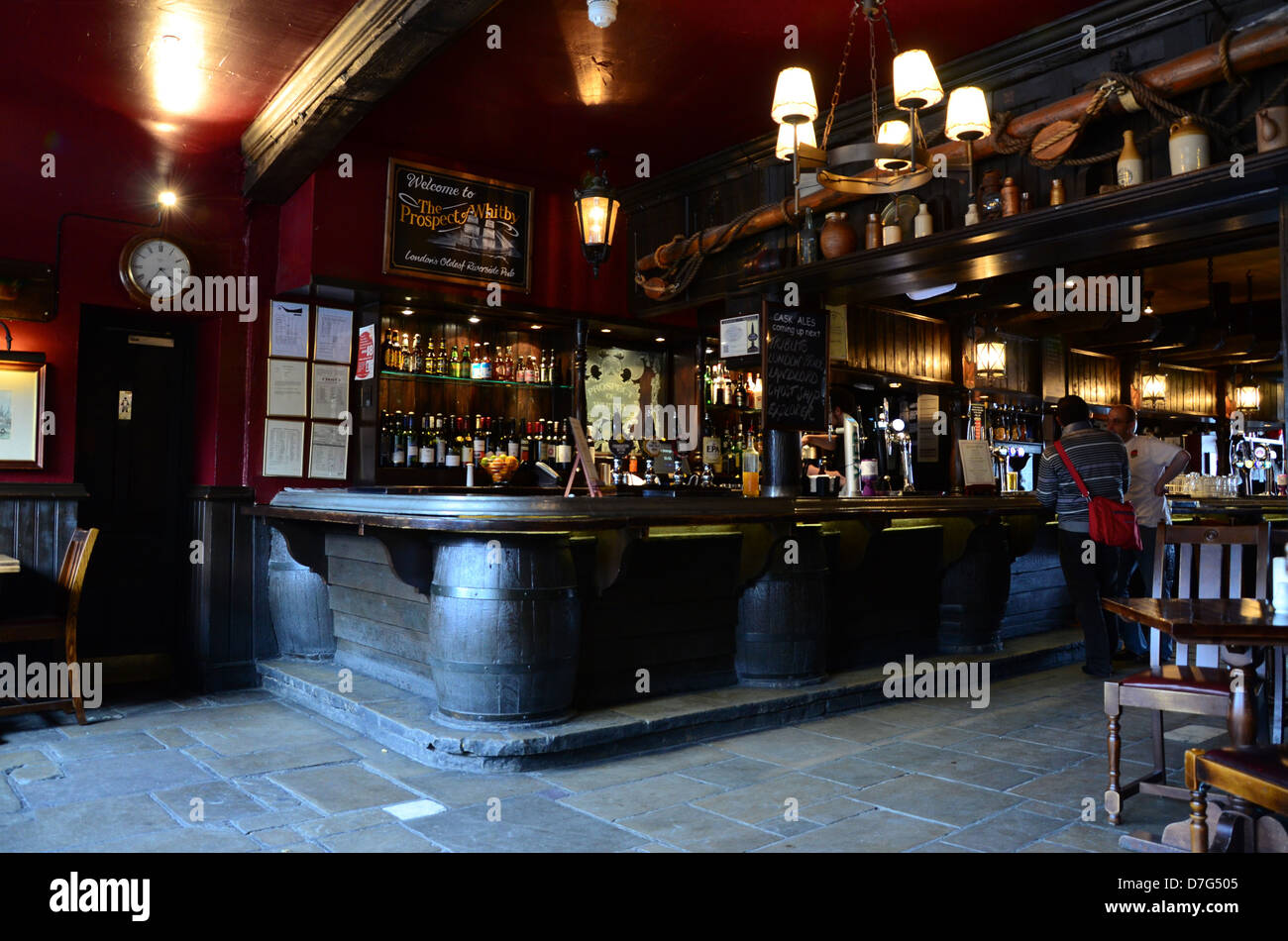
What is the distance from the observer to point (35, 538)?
5.23 m

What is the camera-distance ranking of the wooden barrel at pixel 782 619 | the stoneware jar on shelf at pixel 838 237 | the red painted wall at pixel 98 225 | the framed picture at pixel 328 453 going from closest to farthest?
the wooden barrel at pixel 782 619, the red painted wall at pixel 98 225, the stoneware jar on shelf at pixel 838 237, the framed picture at pixel 328 453

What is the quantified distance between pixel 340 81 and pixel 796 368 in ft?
10.3

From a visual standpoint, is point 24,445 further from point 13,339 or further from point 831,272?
point 831,272

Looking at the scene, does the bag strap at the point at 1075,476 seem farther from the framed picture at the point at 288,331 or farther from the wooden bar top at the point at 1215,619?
the framed picture at the point at 288,331

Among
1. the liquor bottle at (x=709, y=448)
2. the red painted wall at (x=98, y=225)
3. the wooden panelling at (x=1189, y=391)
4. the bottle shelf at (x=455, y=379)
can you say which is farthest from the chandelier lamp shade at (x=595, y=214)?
the wooden panelling at (x=1189, y=391)

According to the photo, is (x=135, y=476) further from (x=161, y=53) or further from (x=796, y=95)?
(x=796, y=95)

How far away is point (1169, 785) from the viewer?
3.39m

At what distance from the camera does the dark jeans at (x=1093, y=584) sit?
18.7ft

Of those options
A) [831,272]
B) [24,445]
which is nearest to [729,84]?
[831,272]

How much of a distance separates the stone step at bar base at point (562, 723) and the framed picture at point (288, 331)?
199cm

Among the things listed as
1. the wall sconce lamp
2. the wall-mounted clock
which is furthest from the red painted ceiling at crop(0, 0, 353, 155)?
the wall sconce lamp

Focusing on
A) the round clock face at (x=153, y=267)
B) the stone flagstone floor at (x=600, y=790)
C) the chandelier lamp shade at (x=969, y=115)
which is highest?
the chandelier lamp shade at (x=969, y=115)

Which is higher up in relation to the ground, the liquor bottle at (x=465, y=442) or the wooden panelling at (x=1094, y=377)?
the wooden panelling at (x=1094, y=377)
